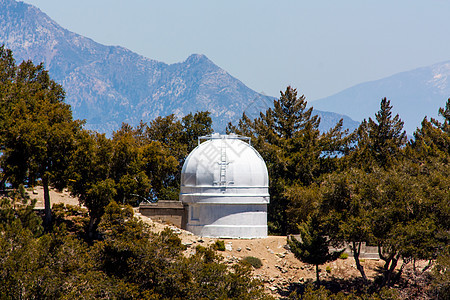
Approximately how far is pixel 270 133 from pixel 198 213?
18.6 m

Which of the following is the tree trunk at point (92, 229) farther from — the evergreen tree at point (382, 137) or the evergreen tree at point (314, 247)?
the evergreen tree at point (382, 137)

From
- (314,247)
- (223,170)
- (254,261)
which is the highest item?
(223,170)

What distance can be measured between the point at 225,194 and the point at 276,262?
7.17 m

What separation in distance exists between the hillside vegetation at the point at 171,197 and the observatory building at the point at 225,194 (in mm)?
4188

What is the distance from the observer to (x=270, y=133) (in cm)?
6344

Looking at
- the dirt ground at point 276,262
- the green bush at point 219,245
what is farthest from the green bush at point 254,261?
the green bush at point 219,245

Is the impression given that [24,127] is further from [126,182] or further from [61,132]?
[126,182]

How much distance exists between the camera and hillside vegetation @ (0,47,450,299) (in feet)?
91.8

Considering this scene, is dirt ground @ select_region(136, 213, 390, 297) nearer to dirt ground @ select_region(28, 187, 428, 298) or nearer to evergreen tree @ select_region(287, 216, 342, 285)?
dirt ground @ select_region(28, 187, 428, 298)

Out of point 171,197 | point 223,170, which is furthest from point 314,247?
point 171,197

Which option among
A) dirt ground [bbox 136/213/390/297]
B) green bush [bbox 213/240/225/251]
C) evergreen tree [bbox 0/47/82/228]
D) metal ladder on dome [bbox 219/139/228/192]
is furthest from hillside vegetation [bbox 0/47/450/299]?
metal ladder on dome [bbox 219/139/228/192]

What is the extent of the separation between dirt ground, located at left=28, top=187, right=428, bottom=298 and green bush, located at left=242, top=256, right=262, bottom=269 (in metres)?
0.31

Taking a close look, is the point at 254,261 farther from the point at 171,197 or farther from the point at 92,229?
the point at 171,197

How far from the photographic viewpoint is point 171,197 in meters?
58.2
